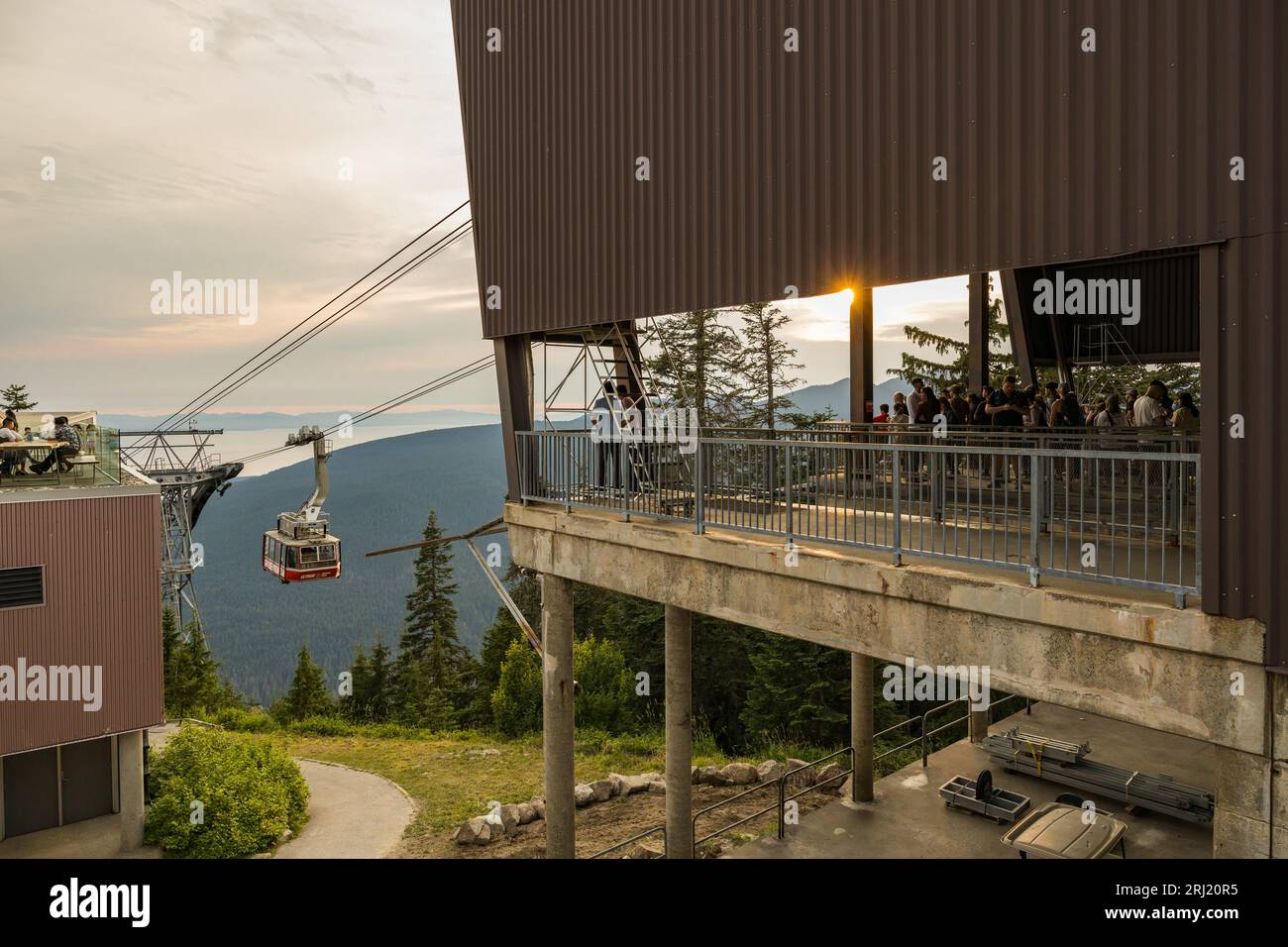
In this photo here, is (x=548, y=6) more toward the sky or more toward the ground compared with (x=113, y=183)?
more toward the ground

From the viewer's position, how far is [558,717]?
12.6 metres

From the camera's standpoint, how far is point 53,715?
56.4ft

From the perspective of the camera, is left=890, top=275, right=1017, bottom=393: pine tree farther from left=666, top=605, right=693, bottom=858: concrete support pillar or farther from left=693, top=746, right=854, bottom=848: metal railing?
left=666, top=605, right=693, bottom=858: concrete support pillar

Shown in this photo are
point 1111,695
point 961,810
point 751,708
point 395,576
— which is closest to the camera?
point 1111,695

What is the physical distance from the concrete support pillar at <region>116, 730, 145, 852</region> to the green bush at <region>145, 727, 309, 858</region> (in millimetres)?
301

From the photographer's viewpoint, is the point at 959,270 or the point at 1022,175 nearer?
the point at 1022,175

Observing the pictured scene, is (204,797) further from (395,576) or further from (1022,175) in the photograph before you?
(395,576)

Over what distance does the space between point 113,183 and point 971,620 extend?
242ft

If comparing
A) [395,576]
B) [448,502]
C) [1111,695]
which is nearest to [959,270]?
[1111,695]

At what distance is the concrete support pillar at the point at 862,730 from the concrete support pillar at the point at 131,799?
15831mm

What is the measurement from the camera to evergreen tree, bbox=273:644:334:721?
43.3m

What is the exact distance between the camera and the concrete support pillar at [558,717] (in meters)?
12.4

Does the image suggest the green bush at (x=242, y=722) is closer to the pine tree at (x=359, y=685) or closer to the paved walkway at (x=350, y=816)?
the paved walkway at (x=350, y=816)

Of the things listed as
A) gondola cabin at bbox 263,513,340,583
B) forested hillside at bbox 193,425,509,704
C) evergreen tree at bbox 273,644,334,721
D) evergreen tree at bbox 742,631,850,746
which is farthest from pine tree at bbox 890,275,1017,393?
forested hillside at bbox 193,425,509,704
